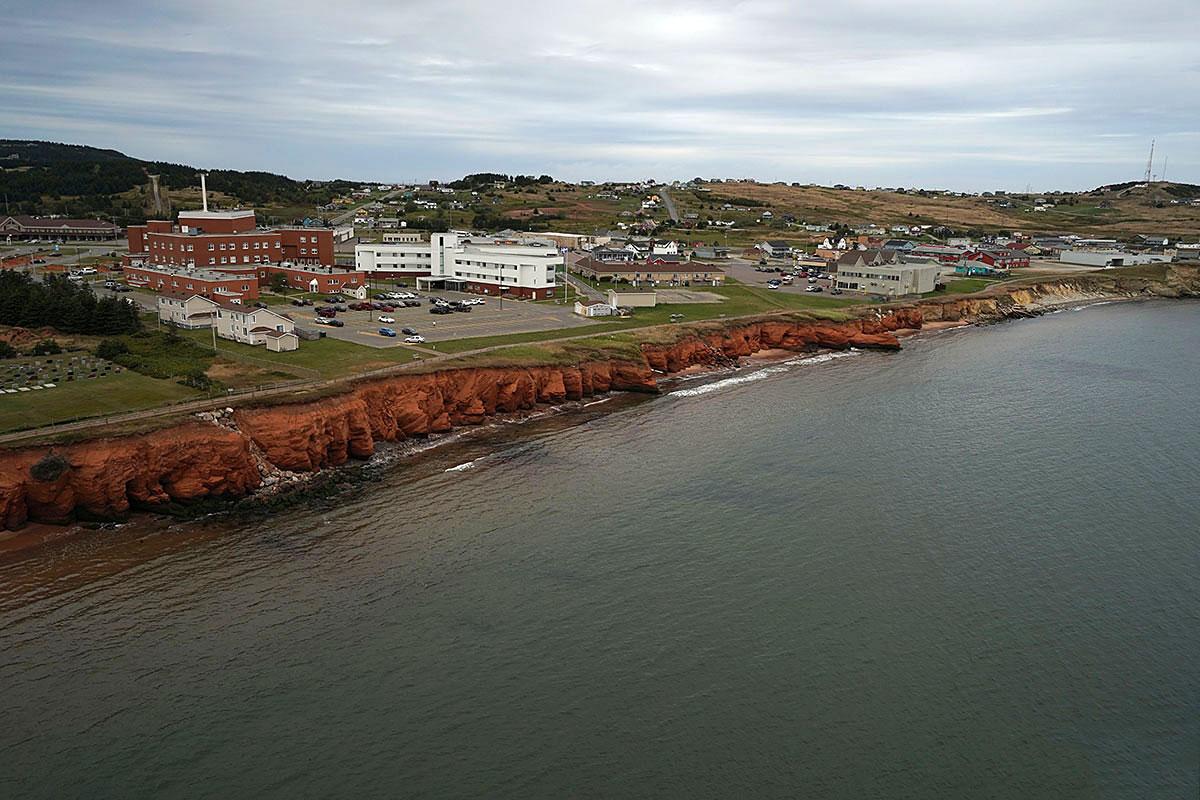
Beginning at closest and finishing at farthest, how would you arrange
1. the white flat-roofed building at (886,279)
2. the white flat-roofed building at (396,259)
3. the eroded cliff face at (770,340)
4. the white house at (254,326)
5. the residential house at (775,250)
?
the white house at (254,326) < the eroded cliff face at (770,340) < the white flat-roofed building at (396,259) < the white flat-roofed building at (886,279) < the residential house at (775,250)

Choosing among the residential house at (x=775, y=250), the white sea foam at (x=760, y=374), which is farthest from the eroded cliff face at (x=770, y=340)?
the residential house at (x=775, y=250)

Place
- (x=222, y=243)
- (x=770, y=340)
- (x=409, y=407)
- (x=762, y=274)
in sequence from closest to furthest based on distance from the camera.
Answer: (x=409, y=407), (x=770, y=340), (x=222, y=243), (x=762, y=274)

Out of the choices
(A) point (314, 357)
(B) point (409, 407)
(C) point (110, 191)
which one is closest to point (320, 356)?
(A) point (314, 357)

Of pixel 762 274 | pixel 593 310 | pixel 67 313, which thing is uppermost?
pixel 762 274

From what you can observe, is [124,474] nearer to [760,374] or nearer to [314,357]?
[314,357]

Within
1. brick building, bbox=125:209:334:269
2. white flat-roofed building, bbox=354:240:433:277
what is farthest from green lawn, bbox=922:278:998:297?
brick building, bbox=125:209:334:269

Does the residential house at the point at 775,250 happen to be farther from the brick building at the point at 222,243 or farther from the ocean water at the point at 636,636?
the ocean water at the point at 636,636
